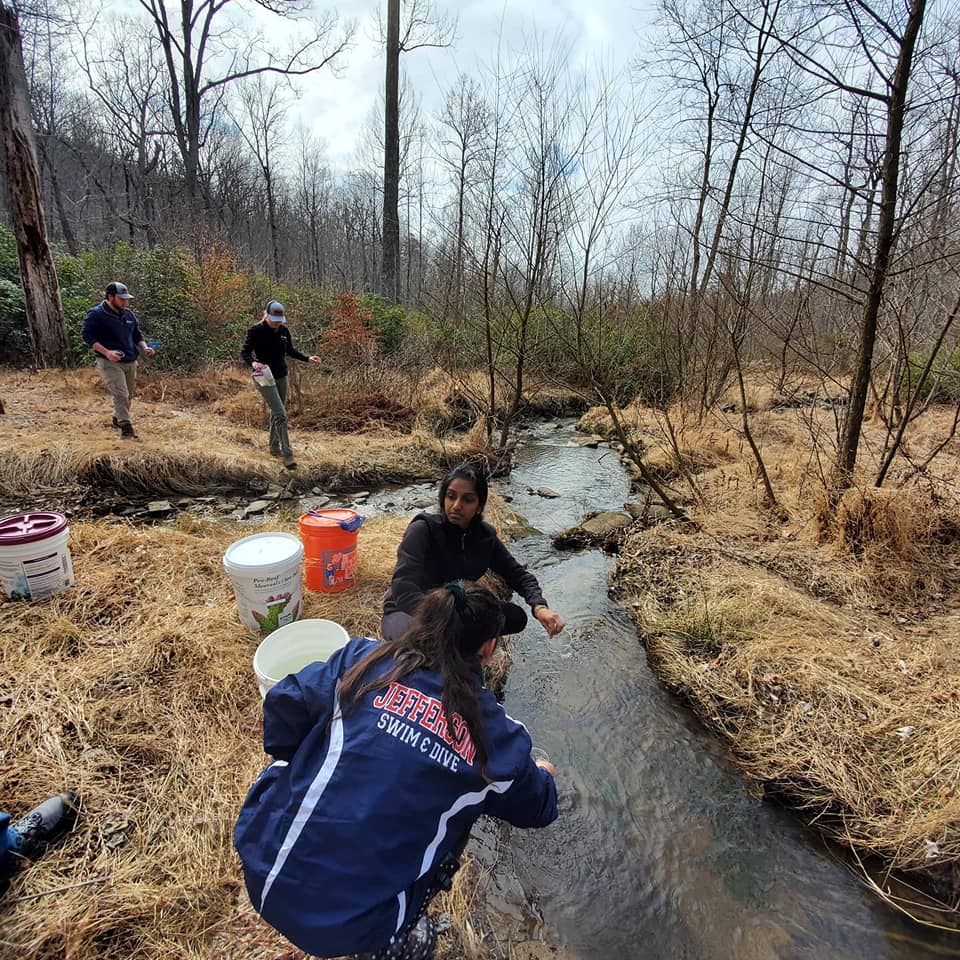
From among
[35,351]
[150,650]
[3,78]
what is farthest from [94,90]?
[150,650]

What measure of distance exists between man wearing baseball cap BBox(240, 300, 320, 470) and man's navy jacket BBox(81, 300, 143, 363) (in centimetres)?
134

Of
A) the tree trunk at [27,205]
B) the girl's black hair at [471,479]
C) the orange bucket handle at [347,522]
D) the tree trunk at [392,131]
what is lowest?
the orange bucket handle at [347,522]

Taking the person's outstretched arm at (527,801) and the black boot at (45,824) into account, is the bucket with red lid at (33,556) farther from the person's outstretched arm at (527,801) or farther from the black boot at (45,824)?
the person's outstretched arm at (527,801)

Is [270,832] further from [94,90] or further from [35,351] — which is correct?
[94,90]

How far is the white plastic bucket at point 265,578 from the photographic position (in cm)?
300

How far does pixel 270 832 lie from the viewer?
135 centimetres

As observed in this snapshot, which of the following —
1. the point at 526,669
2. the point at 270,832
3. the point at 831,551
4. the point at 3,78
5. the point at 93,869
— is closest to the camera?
the point at 270,832

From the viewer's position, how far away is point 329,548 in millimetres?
3631

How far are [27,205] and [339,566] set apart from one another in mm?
9301

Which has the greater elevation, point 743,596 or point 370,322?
point 370,322

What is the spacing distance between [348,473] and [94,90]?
24.6m

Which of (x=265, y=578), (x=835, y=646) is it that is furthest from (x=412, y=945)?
(x=835, y=646)

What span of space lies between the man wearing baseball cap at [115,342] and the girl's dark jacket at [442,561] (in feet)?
17.3

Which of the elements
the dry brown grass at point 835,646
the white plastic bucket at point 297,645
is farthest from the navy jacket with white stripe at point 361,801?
the dry brown grass at point 835,646
